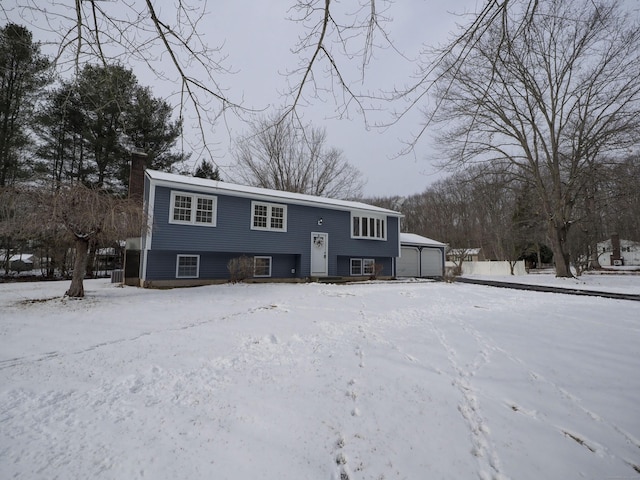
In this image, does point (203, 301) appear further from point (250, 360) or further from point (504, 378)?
point (504, 378)

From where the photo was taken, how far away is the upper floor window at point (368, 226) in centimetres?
1738

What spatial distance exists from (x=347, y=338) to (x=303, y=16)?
4.70m

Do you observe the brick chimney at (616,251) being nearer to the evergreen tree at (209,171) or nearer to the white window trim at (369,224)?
the white window trim at (369,224)

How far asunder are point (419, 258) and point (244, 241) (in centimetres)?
1452

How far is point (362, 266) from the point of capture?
18.3 meters

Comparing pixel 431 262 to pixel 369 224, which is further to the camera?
pixel 431 262

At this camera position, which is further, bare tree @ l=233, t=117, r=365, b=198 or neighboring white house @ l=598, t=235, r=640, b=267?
neighboring white house @ l=598, t=235, r=640, b=267

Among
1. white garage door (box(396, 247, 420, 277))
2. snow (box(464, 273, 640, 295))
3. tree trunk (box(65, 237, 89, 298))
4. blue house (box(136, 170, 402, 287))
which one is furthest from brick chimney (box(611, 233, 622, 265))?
tree trunk (box(65, 237, 89, 298))

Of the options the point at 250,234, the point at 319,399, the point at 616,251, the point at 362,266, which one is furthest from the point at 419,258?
the point at 616,251

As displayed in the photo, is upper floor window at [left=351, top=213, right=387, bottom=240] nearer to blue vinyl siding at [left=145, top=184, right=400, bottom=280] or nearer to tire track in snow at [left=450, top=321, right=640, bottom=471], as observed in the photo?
blue vinyl siding at [left=145, top=184, right=400, bottom=280]

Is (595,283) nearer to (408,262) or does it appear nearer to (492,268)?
(408,262)

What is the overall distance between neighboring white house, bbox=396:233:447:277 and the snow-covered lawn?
15.7 m

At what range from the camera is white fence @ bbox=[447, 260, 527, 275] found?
25.8 meters

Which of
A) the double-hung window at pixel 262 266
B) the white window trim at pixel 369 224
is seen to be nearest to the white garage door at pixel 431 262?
the white window trim at pixel 369 224
